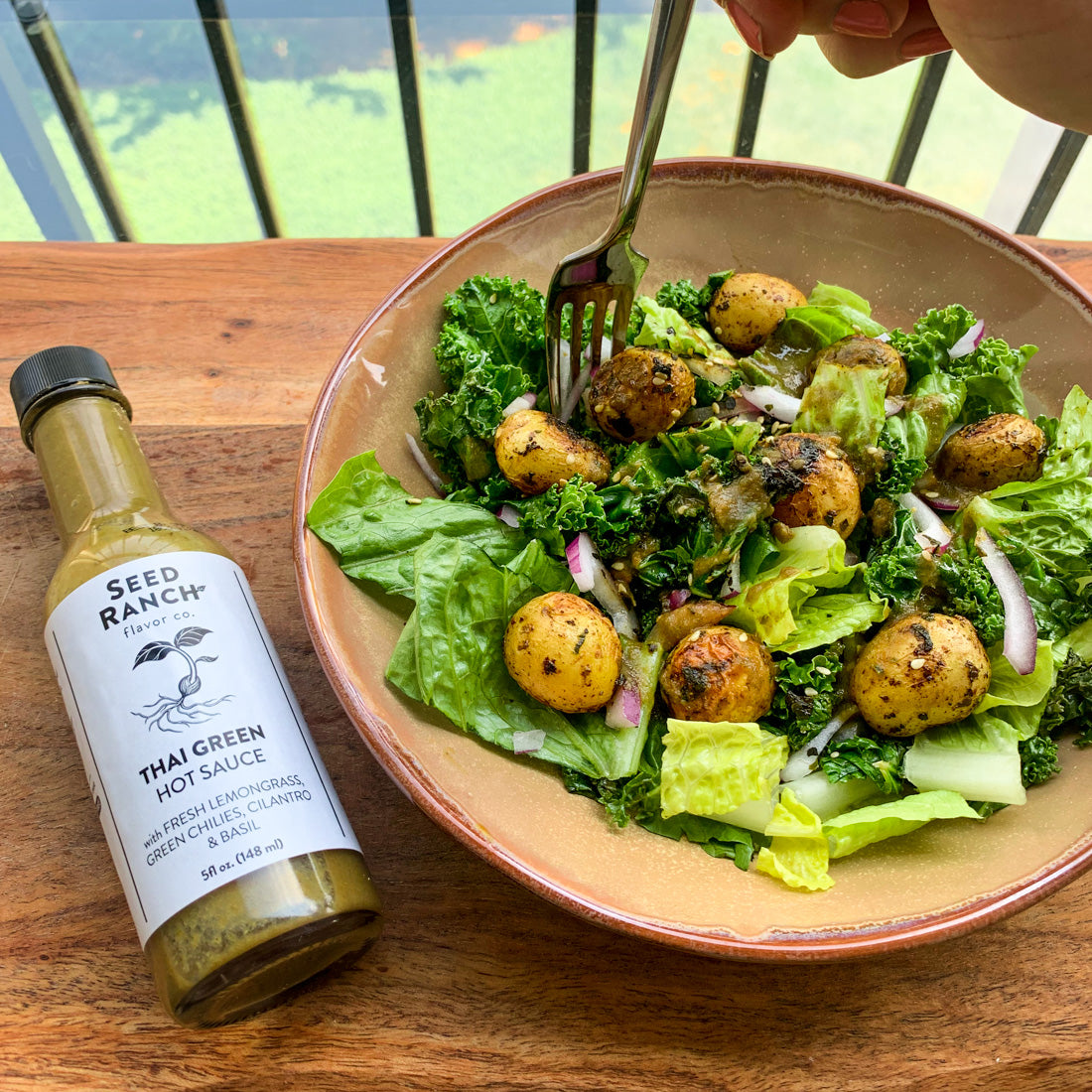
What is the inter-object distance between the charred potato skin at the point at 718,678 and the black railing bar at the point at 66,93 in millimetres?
2718

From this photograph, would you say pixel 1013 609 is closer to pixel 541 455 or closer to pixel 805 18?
pixel 541 455

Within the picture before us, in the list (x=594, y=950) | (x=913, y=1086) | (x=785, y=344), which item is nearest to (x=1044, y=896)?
(x=913, y=1086)

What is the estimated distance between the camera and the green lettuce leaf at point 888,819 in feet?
5.36

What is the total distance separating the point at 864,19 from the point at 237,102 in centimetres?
253

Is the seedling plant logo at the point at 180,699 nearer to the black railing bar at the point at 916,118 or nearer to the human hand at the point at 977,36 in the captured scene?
the human hand at the point at 977,36

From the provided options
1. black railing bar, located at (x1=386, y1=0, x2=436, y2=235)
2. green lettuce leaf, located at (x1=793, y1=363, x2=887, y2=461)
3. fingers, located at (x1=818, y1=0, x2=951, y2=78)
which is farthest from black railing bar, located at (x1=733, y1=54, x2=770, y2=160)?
green lettuce leaf, located at (x1=793, y1=363, x2=887, y2=461)

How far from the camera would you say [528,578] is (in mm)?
1847

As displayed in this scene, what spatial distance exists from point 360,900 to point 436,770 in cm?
24

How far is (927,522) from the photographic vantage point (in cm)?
196

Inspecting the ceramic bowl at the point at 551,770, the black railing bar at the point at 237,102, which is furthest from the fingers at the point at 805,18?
the black railing bar at the point at 237,102

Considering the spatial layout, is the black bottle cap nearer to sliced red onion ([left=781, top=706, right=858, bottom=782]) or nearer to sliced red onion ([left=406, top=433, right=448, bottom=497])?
sliced red onion ([left=406, top=433, right=448, bottom=497])

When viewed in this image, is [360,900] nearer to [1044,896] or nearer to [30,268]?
[1044,896]

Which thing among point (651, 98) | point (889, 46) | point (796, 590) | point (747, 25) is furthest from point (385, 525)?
point (889, 46)

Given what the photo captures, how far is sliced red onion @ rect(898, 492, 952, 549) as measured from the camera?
1.93 m
